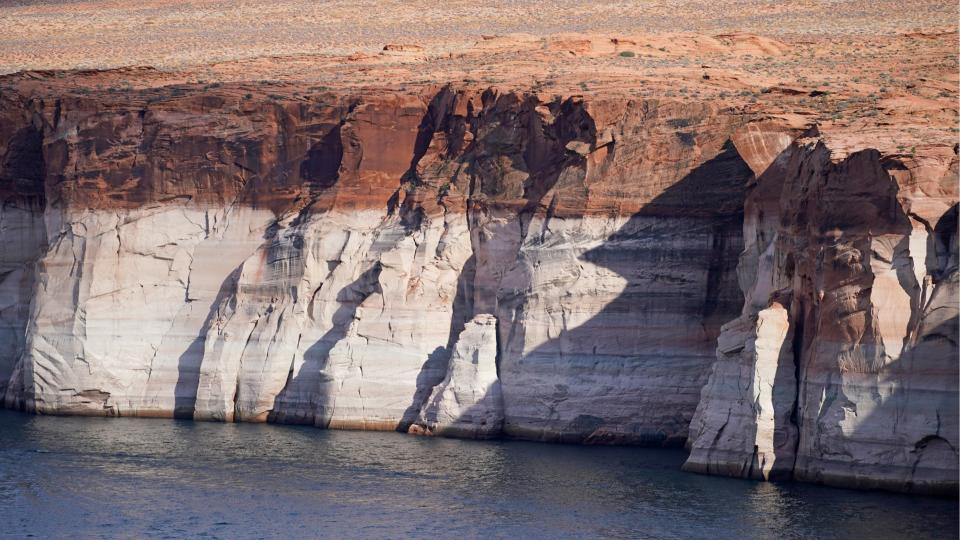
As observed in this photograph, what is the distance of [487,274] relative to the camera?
165ft

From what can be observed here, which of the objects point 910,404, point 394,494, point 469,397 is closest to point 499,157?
point 469,397

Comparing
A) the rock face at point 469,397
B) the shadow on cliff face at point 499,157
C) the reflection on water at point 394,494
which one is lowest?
the reflection on water at point 394,494

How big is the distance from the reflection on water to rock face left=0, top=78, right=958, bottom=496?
1674 mm

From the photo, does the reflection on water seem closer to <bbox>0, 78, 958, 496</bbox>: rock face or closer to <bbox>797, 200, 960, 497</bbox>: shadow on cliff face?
<bbox>797, 200, 960, 497</bbox>: shadow on cliff face

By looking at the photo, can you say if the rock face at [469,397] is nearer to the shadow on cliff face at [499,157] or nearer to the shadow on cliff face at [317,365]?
the shadow on cliff face at [499,157]

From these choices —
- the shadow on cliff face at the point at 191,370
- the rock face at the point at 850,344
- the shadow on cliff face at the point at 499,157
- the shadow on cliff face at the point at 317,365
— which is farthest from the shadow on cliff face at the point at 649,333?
the shadow on cliff face at the point at 191,370

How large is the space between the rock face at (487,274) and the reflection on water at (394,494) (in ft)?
5.49

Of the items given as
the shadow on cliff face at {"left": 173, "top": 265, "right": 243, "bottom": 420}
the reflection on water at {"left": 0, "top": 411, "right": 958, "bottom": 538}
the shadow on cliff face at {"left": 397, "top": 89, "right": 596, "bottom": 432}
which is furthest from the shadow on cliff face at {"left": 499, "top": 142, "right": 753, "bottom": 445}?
the shadow on cliff face at {"left": 173, "top": 265, "right": 243, "bottom": 420}

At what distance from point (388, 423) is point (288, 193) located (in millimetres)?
8598

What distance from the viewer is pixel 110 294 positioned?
176ft

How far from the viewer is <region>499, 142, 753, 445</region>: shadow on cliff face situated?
4644 cm

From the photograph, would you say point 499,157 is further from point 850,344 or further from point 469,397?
point 850,344

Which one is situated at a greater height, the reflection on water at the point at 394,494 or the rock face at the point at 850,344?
the rock face at the point at 850,344

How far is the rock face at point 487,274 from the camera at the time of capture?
38.9 m
